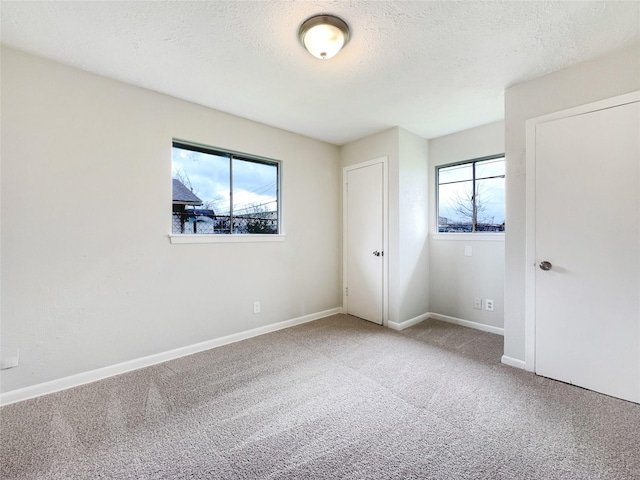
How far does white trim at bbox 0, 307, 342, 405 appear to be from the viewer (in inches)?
77.0

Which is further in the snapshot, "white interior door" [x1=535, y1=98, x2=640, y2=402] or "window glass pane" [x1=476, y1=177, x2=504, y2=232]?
"window glass pane" [x1=476, y1=177, x2=504, y2=232]

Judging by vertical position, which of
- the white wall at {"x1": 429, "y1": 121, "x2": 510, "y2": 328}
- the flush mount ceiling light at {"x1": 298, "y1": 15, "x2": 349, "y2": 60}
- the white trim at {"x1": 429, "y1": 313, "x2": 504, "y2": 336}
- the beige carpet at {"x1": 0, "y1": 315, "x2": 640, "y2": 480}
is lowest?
the beige carpet at {"x1": 0, "y1": 315, "x2": 640, "y2": 480}

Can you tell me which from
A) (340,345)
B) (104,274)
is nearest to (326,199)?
(340,345)

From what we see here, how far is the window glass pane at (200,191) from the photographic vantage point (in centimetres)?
273

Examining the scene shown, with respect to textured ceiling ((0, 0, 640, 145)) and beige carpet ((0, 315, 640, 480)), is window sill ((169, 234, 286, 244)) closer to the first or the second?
beige carpet ((0, 315, 640, 480))

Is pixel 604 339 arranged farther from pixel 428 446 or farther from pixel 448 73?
pixel 448 73

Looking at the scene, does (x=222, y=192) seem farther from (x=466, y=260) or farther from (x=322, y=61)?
(x=466, y=260)

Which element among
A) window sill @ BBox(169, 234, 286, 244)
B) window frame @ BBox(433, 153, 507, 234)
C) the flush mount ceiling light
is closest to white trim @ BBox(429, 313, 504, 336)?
window frame @ BBox(433, 153, 507, 234)

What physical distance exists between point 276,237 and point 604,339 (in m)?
2.97

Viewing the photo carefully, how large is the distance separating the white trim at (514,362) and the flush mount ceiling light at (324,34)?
9.20 feet

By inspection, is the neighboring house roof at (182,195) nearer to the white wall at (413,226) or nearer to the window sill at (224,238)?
the window sill at (224,238)

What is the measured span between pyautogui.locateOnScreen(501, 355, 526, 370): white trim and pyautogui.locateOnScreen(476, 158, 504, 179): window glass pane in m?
2.00

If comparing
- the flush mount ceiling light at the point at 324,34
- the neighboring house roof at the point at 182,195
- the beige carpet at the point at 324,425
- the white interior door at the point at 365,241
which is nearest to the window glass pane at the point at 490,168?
the white interior door at the point at 365,241

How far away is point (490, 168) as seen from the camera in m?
3.31
